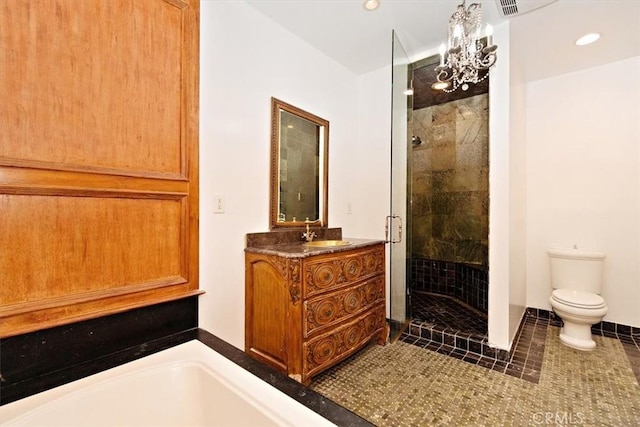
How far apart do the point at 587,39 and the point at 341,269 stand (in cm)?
280

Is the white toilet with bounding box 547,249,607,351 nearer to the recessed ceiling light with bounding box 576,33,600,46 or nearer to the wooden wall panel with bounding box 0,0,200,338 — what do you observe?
the recessed ceiling light with bounding box 576,33,600,46

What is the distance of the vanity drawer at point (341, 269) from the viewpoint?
5.73ft

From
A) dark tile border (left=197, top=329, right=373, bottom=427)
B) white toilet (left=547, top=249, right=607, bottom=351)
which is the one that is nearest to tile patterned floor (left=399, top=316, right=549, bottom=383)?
white toilet (left=547, top=249, right=607, bottom=351)

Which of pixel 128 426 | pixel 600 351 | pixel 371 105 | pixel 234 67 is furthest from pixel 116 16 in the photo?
pixel 600 351

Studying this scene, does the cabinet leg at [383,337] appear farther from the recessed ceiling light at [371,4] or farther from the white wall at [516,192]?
the recessed ceiling light at [371,4]

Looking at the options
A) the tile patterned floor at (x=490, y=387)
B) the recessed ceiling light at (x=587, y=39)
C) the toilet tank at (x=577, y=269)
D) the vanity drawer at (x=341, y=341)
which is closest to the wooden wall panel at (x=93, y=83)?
the vanity drawer at (x=341, y=341)

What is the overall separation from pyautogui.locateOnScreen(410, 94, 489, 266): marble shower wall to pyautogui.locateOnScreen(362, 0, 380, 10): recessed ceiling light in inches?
50.4

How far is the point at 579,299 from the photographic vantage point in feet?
7.73

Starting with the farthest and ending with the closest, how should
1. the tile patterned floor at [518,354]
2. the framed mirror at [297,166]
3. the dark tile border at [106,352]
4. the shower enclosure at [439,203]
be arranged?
the shower enclosure at [439,203], the framed mirror at [297,166], the tile patterned floor at [518,354], the dark tile border at [106,352]

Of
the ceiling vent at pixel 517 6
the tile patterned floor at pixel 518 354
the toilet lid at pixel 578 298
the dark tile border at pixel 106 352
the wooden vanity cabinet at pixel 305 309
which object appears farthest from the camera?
the toilet lid at pixel 578 298

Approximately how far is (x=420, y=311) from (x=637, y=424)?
1.61 m

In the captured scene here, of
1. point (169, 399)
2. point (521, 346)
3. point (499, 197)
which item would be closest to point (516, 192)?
point (499, 197)

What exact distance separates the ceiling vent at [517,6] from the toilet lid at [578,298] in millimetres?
2299

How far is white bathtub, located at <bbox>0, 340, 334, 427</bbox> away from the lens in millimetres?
890
